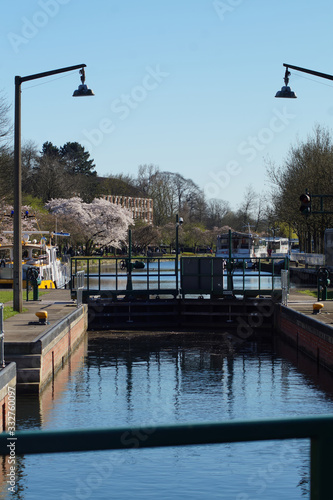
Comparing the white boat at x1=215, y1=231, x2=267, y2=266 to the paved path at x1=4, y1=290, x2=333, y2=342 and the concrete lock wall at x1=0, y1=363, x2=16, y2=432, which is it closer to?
the paved path at x1=4, y1=290, x2=333, y2=342

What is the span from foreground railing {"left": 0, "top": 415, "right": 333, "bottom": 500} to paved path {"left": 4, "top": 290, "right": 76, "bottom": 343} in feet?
50.1

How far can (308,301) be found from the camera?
30703 millimetres

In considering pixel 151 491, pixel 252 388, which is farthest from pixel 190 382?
pixel 151 491

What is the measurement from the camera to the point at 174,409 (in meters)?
15.4

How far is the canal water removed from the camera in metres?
10.1

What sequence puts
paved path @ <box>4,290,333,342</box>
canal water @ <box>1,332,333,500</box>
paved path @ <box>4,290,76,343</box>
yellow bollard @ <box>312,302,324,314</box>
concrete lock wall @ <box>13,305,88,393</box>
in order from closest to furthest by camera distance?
canal water @ <box>1,332,333,500</box>, concrete lock wall @ <box>13,305,88,393</box>, paved path @ <box>4,290,76,343</box>, paved path @ <box>4,290,333,342</box>, yellow bollard @ <box>312,302,324,314</box>

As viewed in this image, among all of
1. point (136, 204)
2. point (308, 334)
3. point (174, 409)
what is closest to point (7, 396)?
point (174, 409)

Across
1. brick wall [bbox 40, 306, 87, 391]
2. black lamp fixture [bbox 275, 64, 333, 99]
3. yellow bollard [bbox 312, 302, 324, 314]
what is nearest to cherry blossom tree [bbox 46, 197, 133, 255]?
brick wall [bbox 40, 306, 87, 391]

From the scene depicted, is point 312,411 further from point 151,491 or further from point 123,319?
point 123,319

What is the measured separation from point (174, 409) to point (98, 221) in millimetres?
78949

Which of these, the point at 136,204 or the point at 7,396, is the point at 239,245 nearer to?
the point at 136,204

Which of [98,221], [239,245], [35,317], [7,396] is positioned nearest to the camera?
[7,396]

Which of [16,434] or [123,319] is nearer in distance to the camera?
[16,434]

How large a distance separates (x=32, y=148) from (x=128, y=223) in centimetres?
1634
